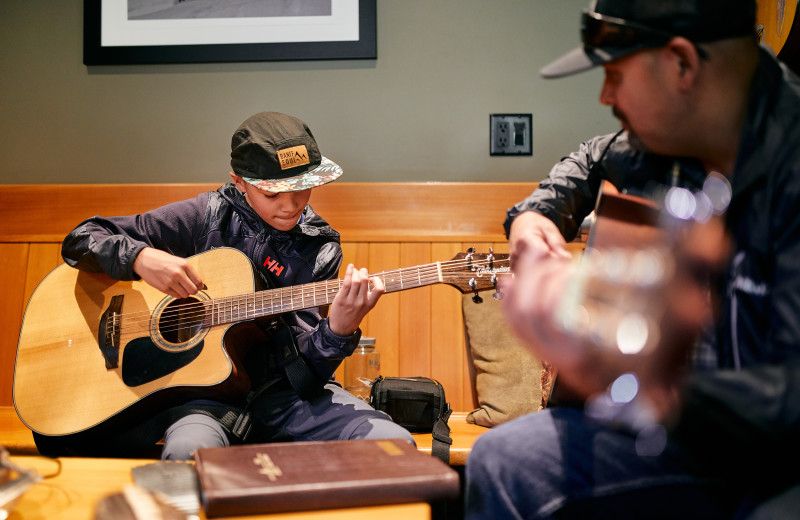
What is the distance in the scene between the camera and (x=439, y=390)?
211 cm

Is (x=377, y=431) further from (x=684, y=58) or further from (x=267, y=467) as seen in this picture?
(x=684, y=58)

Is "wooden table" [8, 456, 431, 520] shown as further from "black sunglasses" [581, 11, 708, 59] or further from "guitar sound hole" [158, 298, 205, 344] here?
"black sunglasses" [581, 11, 708, 59]

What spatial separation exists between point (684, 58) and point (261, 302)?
1346 millimetres

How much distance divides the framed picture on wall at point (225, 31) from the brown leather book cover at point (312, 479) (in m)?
1.99

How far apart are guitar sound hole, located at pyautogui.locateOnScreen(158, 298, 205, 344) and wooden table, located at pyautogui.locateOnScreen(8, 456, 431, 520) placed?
0.61 m

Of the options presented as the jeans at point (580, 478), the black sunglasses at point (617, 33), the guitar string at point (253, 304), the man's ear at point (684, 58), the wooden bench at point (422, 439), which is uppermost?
the black sunglasses at point (617, 33)

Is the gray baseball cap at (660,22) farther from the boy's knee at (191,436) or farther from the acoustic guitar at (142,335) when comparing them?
the boy's knee at (191,436)

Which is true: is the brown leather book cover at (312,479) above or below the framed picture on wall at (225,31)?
below

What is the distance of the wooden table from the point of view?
0.98 m

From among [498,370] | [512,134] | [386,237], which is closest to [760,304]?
[498,370]

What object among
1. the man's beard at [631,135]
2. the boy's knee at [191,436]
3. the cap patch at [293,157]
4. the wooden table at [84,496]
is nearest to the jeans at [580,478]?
the wooden table at [84,496]

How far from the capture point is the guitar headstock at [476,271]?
191 centimetres

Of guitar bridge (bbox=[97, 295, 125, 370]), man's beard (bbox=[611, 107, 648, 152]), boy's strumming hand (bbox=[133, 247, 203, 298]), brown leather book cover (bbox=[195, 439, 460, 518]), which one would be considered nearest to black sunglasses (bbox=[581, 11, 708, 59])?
man's beard (bbox=[611, 107, 648, 152])

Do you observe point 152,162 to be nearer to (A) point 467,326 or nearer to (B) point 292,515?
(A) point 467,326
